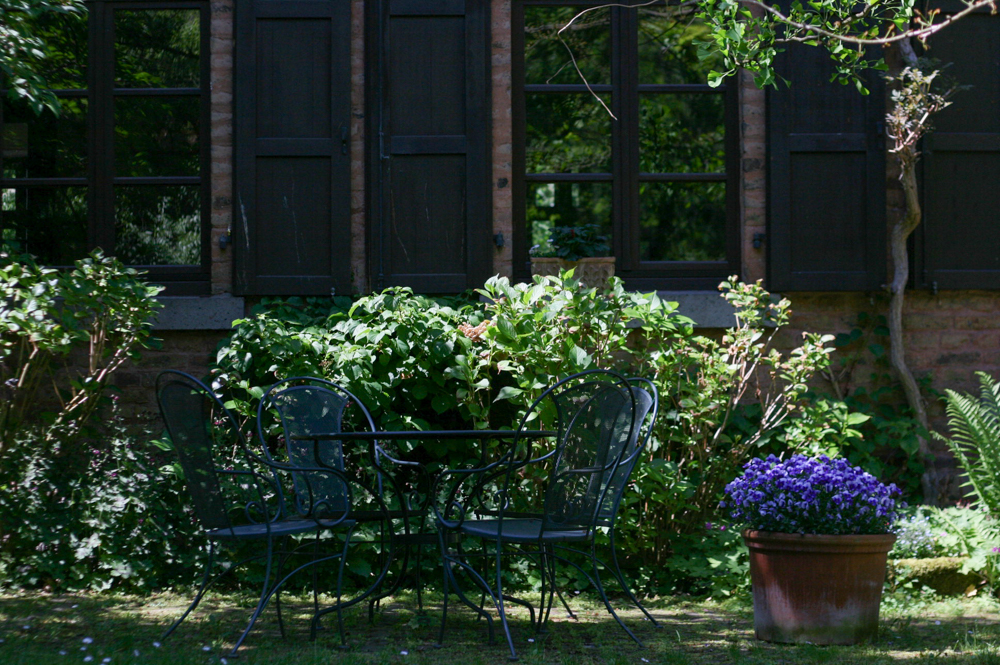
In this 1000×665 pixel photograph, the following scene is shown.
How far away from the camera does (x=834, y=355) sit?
575cm

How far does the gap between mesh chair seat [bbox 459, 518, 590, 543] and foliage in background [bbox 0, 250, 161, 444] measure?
222 cm

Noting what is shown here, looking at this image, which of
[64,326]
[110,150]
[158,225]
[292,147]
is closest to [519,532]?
[64,326]

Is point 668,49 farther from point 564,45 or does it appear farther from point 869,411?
point 869,411

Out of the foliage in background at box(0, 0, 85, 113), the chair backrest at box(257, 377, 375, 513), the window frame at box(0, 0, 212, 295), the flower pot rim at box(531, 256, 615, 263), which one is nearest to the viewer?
the chair backrest at box(257, 377, 375, 513)

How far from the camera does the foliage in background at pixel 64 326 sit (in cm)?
454

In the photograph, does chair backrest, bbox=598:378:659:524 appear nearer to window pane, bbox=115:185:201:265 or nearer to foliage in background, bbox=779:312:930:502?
foliage in background, bbox=779:312:930:502

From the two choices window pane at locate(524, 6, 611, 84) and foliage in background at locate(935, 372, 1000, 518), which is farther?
window pane at locate(524, 6, 611, 84)

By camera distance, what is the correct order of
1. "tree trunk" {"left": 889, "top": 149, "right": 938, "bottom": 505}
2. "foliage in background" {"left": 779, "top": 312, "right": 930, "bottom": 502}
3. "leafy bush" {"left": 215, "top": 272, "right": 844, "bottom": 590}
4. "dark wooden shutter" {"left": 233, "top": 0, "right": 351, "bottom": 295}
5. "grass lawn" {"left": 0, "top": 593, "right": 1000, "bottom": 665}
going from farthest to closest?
1. "dark wooden shutter" {"left": 233, "top": 0, "right": 351, "bottom": 295}
2. "tree trunk" {"left": 889, "top": 149, "right": 938, "bottom": 505}
3. "foliage in background" {"left": 779, "top": 312, "right": 930, "bottom": 502}
4. "leafy bush" {"left": 215, "top": 272, "right": 844, "bottom": 590}
5. "grass lawn" {"left": 0, "top": 593, "right": 1000, "bottom": 665}

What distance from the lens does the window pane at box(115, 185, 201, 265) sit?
5824mm

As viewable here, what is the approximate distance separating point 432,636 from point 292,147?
10.2ft

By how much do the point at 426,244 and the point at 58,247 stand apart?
7.11ft

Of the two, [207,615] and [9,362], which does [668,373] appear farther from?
[9,362]

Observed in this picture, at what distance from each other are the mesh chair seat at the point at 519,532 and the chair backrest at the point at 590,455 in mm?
32

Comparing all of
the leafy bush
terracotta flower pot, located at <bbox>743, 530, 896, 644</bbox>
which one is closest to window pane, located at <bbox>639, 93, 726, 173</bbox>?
the leafy bush
